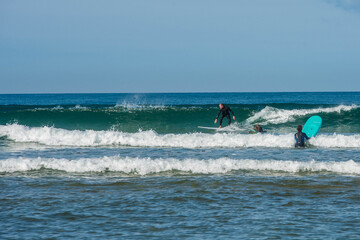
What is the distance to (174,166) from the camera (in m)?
11.0

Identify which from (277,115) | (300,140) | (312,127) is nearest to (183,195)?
(300,140)

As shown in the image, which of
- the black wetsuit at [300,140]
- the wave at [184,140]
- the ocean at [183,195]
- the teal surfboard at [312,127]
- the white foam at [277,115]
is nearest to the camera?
the ocean at [183,195]

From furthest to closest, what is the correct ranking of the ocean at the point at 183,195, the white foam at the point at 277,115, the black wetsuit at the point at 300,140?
the white foam at the point at 277,115 < the black wetsuit at the point at 300,140 < the ocean at the point at 183,195

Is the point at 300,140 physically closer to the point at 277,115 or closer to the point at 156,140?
the point at 156,140

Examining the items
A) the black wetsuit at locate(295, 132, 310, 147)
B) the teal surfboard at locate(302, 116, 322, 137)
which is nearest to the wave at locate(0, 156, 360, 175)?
the black wetsuit at locate(295, 132, 310, 147)

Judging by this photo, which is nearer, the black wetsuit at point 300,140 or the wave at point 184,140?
the black wetsuit at point 300,140

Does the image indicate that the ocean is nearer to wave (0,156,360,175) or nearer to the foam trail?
wave (0,156,360,175)

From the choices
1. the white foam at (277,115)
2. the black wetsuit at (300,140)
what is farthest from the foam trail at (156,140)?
the white foam at (277,115)

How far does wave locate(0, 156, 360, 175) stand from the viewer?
10.7m

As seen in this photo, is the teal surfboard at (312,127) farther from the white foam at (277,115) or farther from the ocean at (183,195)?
the white foam at (277,115)

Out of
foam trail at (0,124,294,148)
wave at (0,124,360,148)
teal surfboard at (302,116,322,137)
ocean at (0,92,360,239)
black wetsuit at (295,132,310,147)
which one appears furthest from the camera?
teal surfboard at (302,116,322,137)

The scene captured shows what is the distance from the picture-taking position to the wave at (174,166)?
35.0ft

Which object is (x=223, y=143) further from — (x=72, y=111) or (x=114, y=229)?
(x=72, y=111)

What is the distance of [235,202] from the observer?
7.54m
